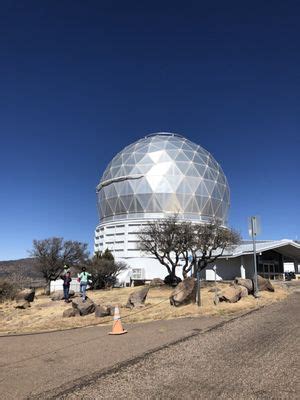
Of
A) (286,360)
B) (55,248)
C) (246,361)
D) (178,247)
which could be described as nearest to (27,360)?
(246,361)

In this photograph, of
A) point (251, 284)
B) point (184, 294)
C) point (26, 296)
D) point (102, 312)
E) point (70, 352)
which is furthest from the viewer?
point (26, 296)

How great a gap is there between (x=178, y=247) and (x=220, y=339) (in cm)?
1791

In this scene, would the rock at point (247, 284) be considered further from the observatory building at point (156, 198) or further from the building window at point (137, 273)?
the building window at point (137, 273)

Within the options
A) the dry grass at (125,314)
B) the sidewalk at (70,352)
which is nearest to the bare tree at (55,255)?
the dry grass at (125,314)

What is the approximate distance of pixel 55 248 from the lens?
3606 centimetres

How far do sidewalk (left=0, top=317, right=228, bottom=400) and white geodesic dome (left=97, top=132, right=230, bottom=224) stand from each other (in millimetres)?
37566

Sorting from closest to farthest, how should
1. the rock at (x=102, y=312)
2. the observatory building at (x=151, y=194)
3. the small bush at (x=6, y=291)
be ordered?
the rock at (x=102, y=312)
the small bush at (x=6, y=291)
the observatory building at (x=151, y=194)

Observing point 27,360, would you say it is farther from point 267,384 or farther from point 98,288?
point 98,288

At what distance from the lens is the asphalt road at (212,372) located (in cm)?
468

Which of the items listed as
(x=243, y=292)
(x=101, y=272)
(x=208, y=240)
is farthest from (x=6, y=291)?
Answer: (x=243, y=292)

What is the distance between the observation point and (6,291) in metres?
24.2

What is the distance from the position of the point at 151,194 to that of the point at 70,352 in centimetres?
4153

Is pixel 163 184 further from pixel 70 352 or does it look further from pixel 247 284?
pixel 70 352

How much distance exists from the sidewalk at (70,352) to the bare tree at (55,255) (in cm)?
2491
